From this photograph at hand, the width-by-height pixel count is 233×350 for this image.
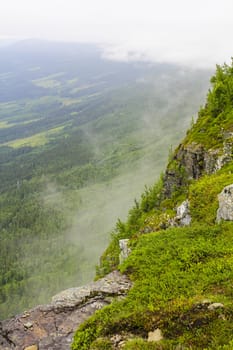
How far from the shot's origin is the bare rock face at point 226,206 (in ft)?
78.5

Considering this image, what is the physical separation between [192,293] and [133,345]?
436 centimetres

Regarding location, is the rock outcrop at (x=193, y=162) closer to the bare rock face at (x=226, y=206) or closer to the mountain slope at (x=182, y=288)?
the mountain slope at (x=182, y=288)

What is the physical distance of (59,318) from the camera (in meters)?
18.7

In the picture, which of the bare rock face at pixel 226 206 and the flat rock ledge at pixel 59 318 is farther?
the bare rock face at pixel 226 206

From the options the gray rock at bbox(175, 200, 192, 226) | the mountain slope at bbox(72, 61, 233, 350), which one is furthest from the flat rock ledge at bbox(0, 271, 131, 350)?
the gray rock at bbox(175, 200, 192, 226)

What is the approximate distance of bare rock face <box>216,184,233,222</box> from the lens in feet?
78.5

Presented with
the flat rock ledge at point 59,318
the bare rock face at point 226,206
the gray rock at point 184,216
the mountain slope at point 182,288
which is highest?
the bare rock face at point 226,206

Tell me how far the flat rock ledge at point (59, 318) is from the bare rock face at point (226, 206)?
27.8ft

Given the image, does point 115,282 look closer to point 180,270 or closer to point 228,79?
point 180,270

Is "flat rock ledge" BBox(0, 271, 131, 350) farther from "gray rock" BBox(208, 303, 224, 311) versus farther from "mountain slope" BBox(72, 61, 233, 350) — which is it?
"gray rock" BBox(208, 303, 224, 311)

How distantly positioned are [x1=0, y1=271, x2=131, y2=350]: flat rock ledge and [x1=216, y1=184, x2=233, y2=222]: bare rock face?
8.47 meters

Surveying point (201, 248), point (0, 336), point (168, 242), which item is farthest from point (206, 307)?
point (0, 336)

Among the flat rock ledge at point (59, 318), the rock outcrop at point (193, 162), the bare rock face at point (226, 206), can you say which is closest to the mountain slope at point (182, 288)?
the bare rock face at point (226, 206)

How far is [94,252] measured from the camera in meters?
192
